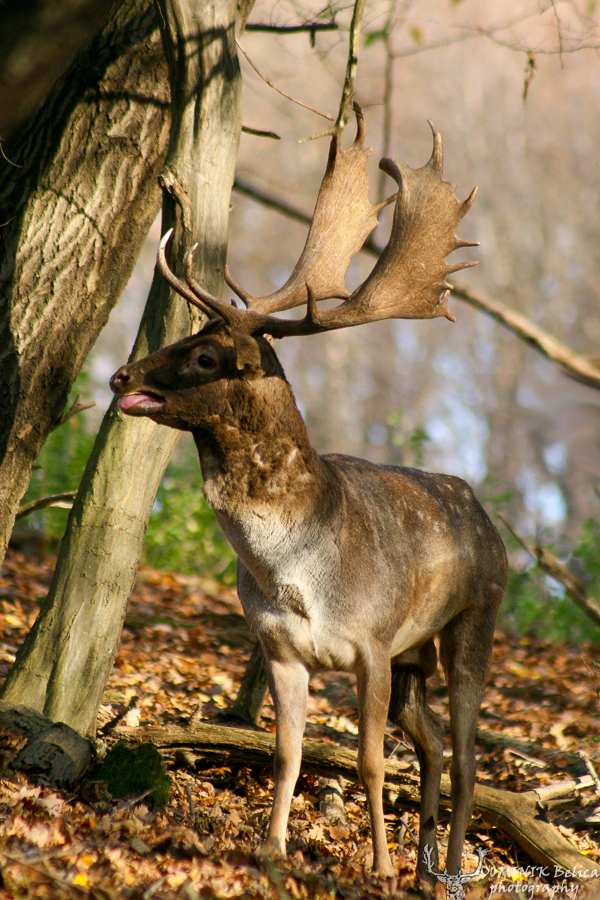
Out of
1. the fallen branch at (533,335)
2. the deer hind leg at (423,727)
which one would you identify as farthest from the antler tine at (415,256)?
the deer hind leg at (423,727)

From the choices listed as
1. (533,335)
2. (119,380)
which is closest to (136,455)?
(119,380)

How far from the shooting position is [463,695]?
512 cm

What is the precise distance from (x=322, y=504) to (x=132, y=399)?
3.75 feet

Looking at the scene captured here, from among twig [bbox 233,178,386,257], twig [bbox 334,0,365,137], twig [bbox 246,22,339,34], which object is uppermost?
twig [bbox 246,22,339,34]

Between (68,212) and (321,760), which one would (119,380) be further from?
(321,760)

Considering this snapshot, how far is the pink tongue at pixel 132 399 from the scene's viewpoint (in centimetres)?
420

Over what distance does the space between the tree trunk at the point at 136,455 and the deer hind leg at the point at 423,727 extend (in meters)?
1.81

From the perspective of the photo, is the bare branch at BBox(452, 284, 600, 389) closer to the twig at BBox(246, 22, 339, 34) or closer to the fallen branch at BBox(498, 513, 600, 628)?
the fallen branch at BBox(498, 513, 600, 628)

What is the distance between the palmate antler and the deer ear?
0.06 m

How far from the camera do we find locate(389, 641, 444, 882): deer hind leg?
4.88 meters

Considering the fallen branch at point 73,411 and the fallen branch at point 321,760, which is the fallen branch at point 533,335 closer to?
the fallen branch at point 73,411

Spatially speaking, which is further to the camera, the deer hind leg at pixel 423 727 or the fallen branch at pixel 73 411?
the fallen branch at pixel 73 411

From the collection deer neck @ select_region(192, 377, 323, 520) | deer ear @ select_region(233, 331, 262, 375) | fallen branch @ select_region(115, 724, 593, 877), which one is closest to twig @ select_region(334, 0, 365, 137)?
deer ear @ select_region(233, 331, 262, 375)

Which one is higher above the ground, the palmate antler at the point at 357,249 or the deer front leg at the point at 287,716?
the palmate antler at the point at 357,249
